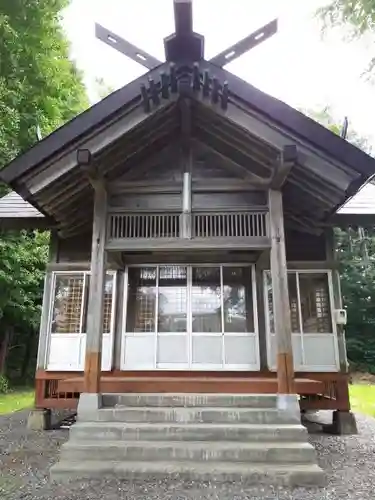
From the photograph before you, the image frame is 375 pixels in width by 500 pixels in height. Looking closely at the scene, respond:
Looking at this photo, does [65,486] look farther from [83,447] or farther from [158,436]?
[158,436]

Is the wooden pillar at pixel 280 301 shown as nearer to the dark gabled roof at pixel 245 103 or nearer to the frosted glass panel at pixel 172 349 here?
the dark gabled roof at pixel 245 103

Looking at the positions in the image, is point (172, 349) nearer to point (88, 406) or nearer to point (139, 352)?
point (139, 352)

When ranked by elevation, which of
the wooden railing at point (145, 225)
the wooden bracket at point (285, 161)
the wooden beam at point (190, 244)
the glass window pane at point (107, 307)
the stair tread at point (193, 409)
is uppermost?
the wooden bracket at point (285, 161)

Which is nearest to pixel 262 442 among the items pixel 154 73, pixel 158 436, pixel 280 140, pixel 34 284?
pixel 158 436

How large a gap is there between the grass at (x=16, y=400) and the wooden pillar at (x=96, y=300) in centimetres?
616

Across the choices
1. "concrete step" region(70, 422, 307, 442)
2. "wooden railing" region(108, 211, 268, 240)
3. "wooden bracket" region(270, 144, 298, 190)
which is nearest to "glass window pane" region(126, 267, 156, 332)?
"wooden railing" region(108, 211, 268, 240)

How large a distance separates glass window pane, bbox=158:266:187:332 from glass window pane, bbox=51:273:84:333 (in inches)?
54.8

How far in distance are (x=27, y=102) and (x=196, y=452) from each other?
36.5 ft

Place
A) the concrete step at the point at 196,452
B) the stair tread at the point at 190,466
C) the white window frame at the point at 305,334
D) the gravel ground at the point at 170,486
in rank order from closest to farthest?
the gravel ground at the point at 170,486
the stair tread at the point at 190,466
the concrete step at the point at 196,452
the white window frame at the point at 305,334

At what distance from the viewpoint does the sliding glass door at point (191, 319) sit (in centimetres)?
685

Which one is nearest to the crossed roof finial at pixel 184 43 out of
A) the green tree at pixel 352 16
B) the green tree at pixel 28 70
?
the green tree at pixel 352 16

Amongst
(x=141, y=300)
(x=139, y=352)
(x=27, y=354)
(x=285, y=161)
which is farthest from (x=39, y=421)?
(x=27, y=354)

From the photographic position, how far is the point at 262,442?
417cm

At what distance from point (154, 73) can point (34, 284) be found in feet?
36.0
